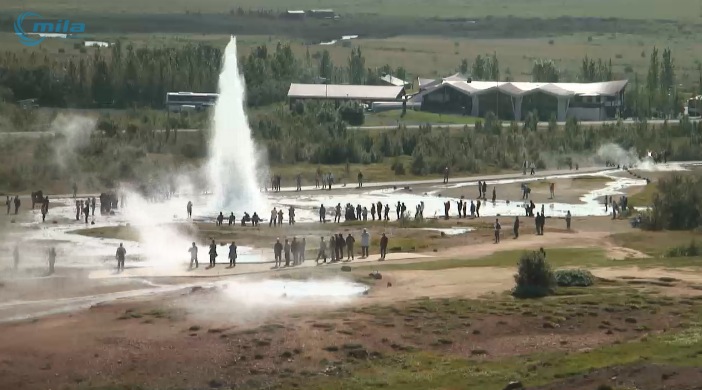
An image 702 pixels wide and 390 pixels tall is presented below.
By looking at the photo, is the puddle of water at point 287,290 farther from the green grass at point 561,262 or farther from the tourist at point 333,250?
the tourist at point 333,250

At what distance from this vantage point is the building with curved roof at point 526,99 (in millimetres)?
117500

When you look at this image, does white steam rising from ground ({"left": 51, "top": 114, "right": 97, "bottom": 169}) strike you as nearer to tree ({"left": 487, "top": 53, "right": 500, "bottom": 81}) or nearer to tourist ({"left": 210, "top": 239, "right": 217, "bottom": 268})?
tourist ({"left": 210, "top": 239, "right": 217, "bottom": 268})

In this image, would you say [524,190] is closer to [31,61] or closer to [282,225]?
[282,225]

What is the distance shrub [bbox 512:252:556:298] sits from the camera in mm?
41688

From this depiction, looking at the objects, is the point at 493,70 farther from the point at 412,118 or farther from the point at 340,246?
the point at 340,246

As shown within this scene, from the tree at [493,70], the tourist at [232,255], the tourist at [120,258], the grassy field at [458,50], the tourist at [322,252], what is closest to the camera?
the tourist at [120,258]

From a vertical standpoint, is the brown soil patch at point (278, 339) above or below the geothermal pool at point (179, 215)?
below

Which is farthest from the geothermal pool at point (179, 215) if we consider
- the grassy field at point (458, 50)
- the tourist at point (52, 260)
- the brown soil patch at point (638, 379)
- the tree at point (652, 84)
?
the grassy field at point (458, 50)

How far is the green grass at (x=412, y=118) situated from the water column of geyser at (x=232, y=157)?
130 feet

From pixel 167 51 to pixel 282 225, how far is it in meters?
65.0

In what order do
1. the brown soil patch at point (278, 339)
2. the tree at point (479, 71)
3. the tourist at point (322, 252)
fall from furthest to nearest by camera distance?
the tree at point (479, 71) < the tourist at point (322, 252) < the brown soil patch at point (278, 339)

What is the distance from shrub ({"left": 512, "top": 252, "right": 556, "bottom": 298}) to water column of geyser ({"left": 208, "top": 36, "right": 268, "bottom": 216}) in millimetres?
24795

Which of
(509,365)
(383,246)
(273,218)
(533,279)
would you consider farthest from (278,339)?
(273,218)

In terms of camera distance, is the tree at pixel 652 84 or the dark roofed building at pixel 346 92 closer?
the dark roofed building at pixel 346 92
